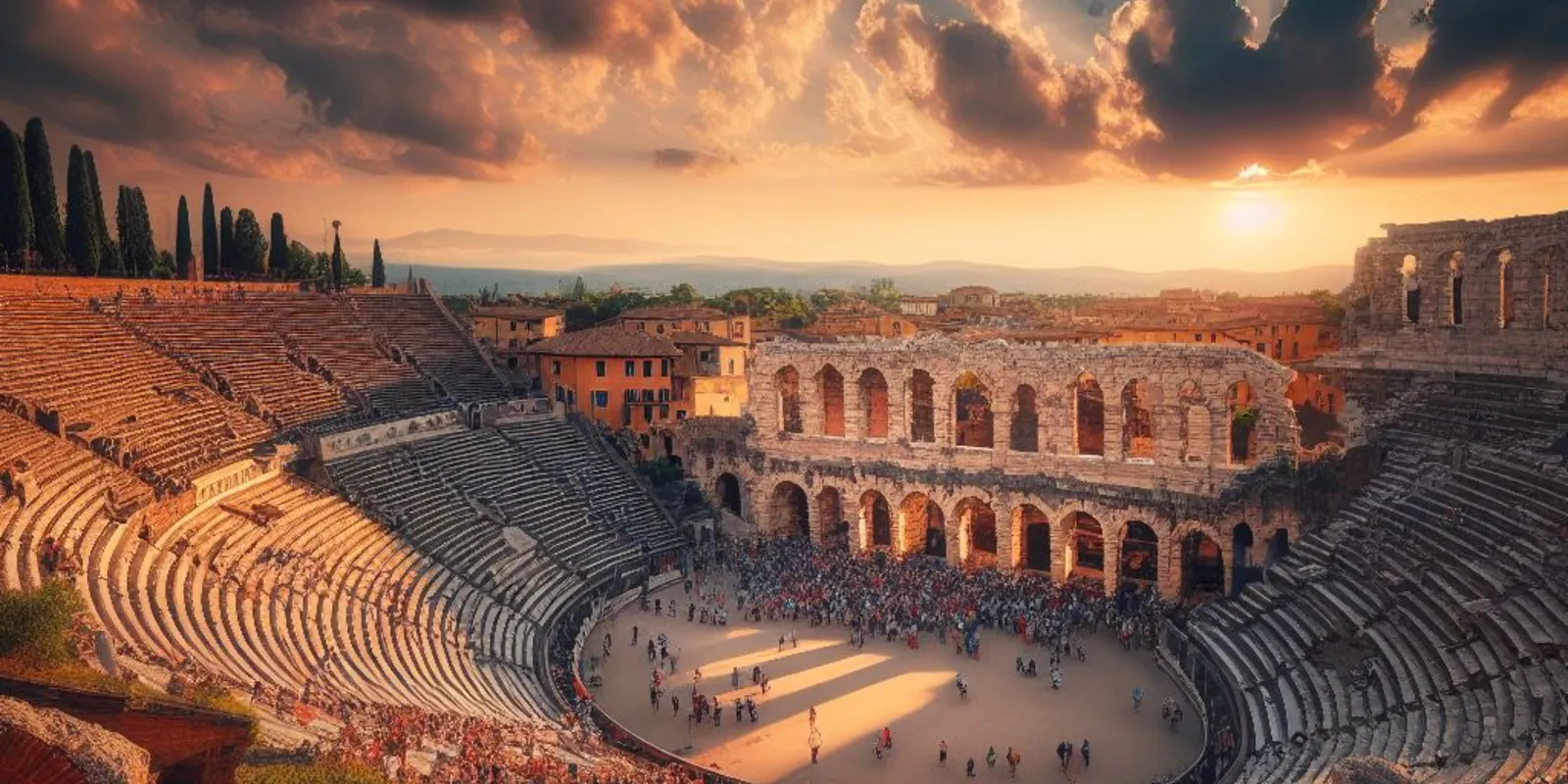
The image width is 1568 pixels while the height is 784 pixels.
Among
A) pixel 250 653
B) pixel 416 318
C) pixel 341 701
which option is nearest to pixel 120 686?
pixel 341 701

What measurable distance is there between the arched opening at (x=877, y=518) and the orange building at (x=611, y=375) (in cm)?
1109

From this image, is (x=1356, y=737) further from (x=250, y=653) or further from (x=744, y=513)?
(x=744, y=513)

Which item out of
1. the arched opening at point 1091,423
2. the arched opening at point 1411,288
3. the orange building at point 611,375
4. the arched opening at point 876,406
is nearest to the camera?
the arched opening at point 1411,288

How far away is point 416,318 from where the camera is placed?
1911 inches

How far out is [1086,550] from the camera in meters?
41.4

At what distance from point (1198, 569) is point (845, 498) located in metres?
12.7

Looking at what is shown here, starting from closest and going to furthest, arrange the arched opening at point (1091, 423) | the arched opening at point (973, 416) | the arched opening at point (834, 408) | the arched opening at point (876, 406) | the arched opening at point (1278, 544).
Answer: the arched opening at point (1278, 544), the arched opening at point (1091, 423), the arched opening at point (876, 406), the arched opening at point (834, 408), the arched opening at point (973, 416)

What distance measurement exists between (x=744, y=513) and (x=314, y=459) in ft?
56.9

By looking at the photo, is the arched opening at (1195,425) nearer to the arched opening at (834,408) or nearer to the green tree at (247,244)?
the arched opening at (834,408)

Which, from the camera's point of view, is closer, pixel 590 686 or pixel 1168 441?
pixel 590 686

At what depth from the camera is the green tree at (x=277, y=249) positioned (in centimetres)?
5238

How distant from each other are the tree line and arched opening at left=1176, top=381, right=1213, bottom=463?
3687cm

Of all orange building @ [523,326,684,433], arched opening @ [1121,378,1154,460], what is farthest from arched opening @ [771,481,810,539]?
arched opening @ [1121,378,1154,460]

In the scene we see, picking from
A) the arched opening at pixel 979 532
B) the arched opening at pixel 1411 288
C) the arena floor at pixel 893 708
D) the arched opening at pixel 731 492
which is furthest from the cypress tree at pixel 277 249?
the arched opening at pixel 1411 288
